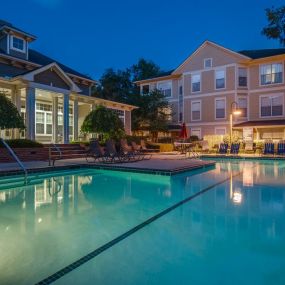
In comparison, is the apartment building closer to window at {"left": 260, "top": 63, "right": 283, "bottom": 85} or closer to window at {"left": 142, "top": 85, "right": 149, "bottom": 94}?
window at {"left": 142, "top": 85, "right": 149, "bottom": 94}

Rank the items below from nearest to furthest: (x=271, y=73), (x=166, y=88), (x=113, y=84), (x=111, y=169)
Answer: (x=111, y=169), (x=271, y=73), (x=166, y=88), (x=113, y=84)

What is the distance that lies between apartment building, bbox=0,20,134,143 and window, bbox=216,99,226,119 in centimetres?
1225

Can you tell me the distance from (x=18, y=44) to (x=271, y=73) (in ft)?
67.9

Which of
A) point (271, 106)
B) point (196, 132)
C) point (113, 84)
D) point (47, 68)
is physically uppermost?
point (113, 84)

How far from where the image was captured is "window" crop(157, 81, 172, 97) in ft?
104

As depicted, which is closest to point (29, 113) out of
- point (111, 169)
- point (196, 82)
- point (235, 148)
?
point (111, 169)

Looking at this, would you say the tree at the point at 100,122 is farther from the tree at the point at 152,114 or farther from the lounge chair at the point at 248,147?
the lounge chair at the point at 248,147

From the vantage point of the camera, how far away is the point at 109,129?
17.9 meters

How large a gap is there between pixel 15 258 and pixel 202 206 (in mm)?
4077

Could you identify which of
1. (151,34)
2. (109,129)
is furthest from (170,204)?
(151,34)

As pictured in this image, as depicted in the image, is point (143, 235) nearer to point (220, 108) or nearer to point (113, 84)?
point (220, 108)

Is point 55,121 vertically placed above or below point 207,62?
below

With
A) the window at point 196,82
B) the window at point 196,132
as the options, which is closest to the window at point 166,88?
the window at point 196,82

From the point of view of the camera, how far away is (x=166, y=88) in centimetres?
3195
